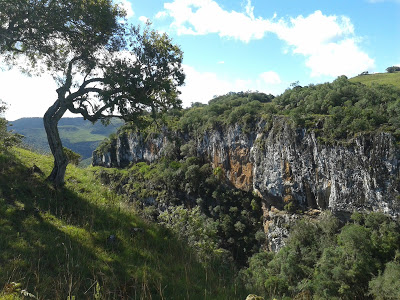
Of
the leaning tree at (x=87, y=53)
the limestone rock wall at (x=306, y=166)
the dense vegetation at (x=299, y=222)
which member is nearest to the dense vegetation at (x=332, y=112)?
the dense vegetation at (x=299, y=222)

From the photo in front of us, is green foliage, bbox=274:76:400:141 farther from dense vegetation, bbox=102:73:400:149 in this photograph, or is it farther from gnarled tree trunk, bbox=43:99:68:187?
gnarled tree trunk, bbox=43:99:68:187

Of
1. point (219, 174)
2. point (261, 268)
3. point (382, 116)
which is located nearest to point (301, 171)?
point (382, 116)

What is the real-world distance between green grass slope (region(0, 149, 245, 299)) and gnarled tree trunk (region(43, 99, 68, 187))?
0.65 m

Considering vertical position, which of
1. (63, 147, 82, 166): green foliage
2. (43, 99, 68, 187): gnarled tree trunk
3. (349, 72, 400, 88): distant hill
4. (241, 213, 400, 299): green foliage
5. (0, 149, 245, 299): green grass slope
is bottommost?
(241, 213, 400, 299): green foliage

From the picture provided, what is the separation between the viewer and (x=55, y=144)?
862 centimetres

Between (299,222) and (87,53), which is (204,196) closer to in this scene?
(299,222)

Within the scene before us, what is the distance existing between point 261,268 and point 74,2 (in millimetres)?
39311

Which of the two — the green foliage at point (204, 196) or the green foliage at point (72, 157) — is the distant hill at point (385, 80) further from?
the green foliage at point (72, 157)

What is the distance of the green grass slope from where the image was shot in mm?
3617


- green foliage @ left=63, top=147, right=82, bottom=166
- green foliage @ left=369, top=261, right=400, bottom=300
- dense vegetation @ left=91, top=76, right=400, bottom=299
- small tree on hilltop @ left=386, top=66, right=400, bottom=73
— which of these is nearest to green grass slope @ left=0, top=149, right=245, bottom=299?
dense vegetation @ left=91, top=76, right=400, bottom=299

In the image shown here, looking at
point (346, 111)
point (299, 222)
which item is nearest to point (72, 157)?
point (299, 222)

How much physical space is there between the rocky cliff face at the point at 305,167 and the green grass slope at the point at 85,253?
2042 cm

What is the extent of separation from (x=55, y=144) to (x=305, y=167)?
135 feet

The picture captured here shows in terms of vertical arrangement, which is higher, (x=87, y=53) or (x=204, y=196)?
(x=87, y=53)
